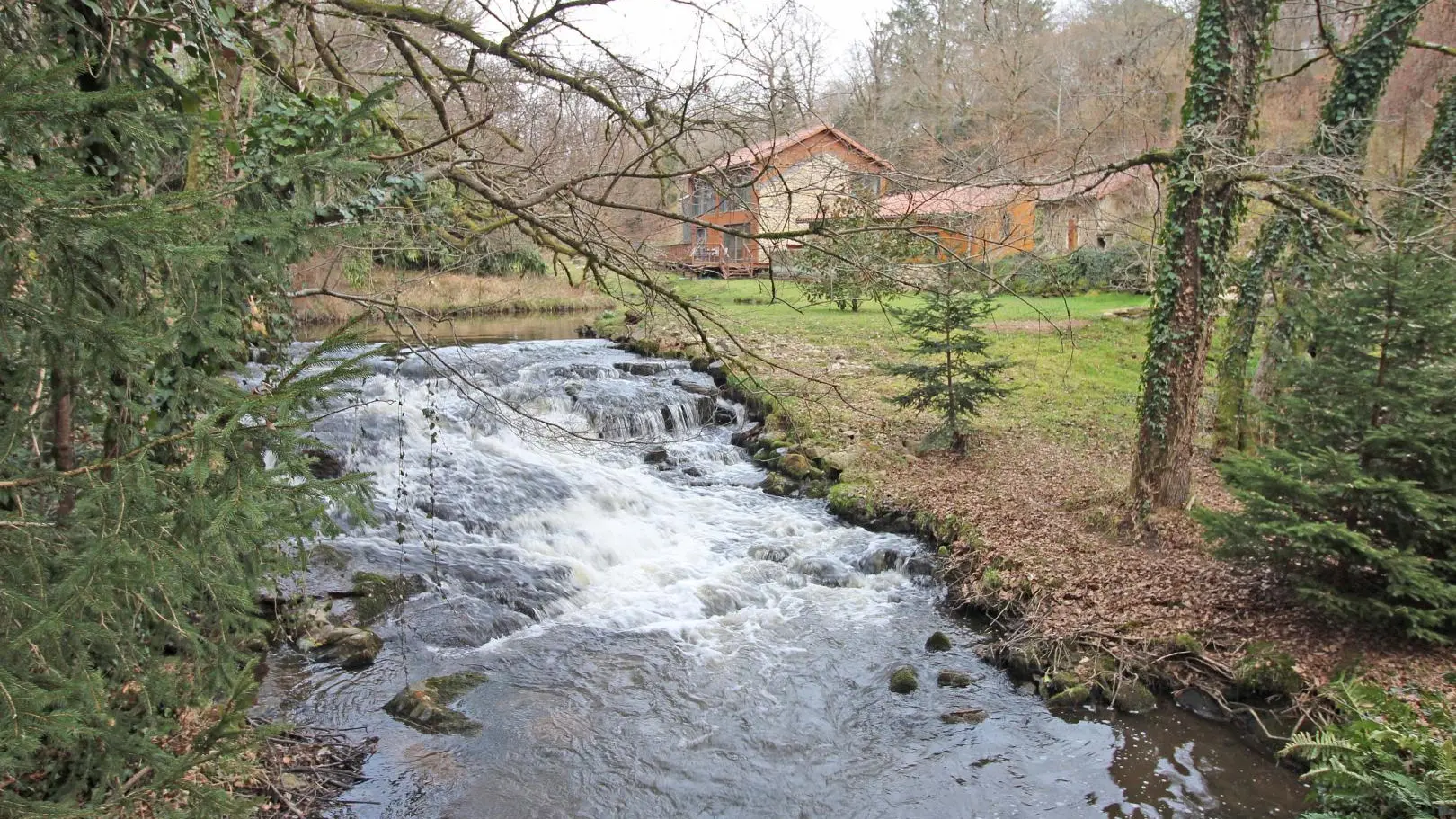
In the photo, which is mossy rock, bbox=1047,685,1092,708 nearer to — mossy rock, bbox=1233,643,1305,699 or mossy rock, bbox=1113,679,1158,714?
mossy rock, bbox=1113,679,1158,714

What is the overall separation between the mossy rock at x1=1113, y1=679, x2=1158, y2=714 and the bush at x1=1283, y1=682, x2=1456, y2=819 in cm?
92

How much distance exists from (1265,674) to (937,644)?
239 cm

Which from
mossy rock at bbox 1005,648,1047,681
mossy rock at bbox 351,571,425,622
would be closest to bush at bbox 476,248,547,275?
mossy rock at bbox 351,571,425,622

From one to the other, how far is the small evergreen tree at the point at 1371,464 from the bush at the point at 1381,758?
2.24 feet

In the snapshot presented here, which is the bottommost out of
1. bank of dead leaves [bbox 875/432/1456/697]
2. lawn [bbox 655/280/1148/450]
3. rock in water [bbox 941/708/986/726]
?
rock in water [bbox 941/708/986/726]

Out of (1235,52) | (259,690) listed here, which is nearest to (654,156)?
(259,690)

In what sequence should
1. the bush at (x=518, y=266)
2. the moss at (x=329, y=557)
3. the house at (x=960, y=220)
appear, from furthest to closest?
the bush at (x=518, y=266), the moss at (x=329, y=557), the house at (x=960, y=220)

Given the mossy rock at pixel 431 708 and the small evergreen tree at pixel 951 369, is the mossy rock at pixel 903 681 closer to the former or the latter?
the mossy rock at pixel 431 708

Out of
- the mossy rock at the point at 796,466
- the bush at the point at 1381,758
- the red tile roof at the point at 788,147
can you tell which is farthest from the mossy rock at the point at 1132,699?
the mossy rock at the point at 796,466

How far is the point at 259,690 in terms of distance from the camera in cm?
602

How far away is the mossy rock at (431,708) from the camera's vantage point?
19.5ft

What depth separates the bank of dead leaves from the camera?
5895 mm

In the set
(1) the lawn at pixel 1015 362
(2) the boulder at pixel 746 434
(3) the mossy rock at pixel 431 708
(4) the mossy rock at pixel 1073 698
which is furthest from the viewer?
(2) the boulder at pixel 746 434

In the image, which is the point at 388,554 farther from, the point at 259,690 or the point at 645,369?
the point at 645,369
